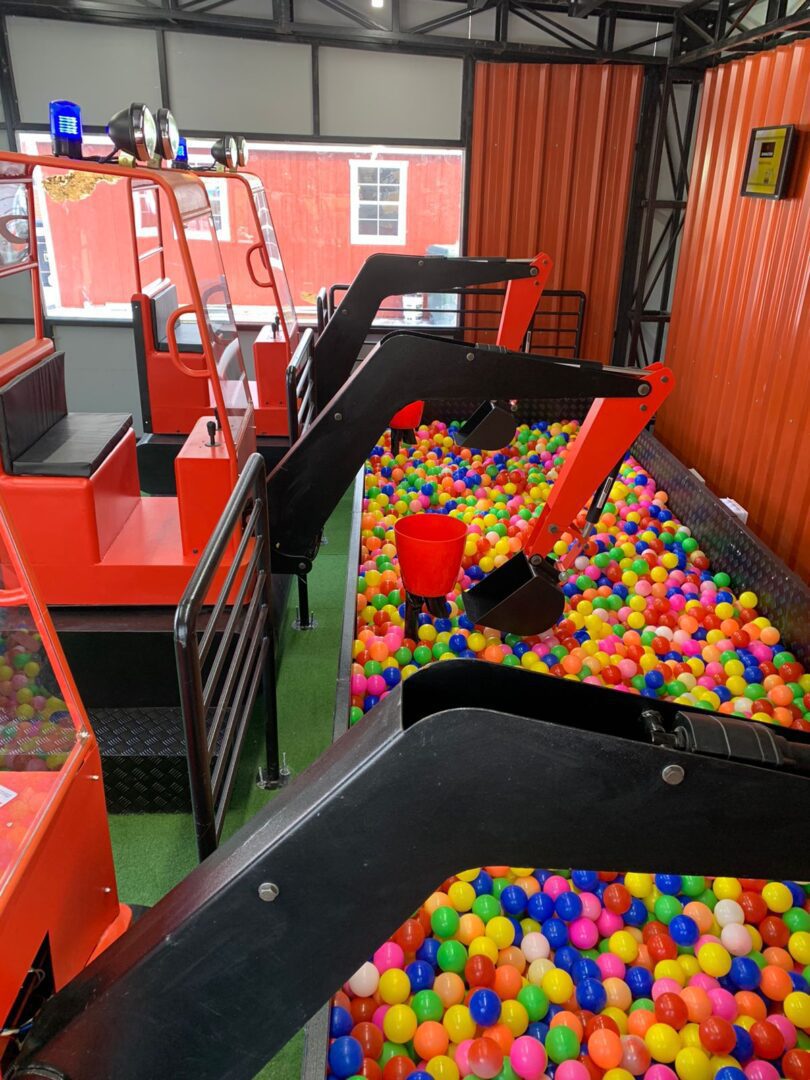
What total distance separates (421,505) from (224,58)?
4.10m

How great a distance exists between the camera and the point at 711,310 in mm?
5520

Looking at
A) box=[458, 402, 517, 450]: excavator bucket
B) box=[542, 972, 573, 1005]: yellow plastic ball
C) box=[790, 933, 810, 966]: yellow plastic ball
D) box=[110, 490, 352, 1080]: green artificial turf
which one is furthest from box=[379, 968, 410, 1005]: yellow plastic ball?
box=[458, 402, 517, 450]: excavator bucket

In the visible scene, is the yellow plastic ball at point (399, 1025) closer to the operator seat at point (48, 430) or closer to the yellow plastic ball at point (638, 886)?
the yellow plastic ball at point (638, 886)

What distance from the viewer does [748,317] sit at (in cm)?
503

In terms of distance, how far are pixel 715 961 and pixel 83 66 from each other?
7.24 m

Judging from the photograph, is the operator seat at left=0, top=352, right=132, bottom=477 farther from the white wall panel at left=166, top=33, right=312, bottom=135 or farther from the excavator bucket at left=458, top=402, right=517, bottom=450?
the white wall panel at left=166, top=33, right=312, bottom=135

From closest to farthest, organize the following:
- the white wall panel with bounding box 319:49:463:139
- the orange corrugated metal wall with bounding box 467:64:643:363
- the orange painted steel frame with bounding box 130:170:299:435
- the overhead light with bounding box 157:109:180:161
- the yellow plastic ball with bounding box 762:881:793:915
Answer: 1. the yellow plastic ball with bounding box 762:881:793:915
2. the overhead light with bounding box 157:109:180:161
3. the orange painted steel frame with bounding box 130:170:299:435
4. the white wall panel with bounding box 319:49:463:139
5. the orange corrugated metal wall with bounding box 467:64:643:363

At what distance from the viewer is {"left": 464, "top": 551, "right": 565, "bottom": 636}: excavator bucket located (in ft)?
11.1

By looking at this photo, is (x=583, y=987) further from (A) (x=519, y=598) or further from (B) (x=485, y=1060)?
(A) (x=519, y=598)

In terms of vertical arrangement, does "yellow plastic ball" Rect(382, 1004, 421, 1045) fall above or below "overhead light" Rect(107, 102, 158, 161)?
below

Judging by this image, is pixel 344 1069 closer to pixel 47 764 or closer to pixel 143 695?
pixel 47 764

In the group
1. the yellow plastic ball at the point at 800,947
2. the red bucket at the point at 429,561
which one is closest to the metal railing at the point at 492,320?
the red bucket at the point at 429,561

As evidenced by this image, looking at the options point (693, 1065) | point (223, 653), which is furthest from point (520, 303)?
point (693, 1065)

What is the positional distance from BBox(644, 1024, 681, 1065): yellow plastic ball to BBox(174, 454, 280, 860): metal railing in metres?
1.20
